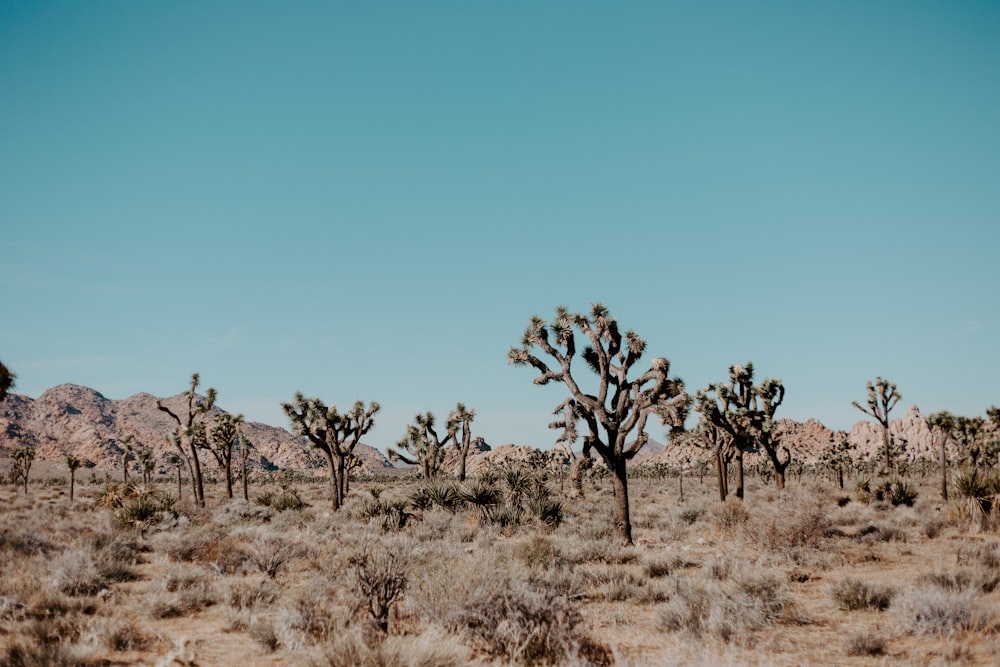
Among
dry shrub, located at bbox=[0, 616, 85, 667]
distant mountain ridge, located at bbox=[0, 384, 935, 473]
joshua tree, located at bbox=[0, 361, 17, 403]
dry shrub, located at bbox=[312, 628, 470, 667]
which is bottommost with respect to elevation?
distant mountain ridge, located at bbox=[0, 384, 935, 473]

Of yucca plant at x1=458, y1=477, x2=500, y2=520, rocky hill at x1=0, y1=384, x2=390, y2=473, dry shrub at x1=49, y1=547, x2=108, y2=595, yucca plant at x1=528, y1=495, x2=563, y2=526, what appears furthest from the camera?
rocky hill at x1=0, y1=384, x2=390, y2=473

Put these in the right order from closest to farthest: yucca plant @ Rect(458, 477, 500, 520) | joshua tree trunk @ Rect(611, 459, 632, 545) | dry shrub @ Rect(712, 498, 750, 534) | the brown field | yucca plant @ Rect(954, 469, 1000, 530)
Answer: the brown field
yucca plant @ Rect(954, 469, 1000, 530)
dry shrub @ Rect(712, 498, 750, 534)
joshua tree trunk @ Rect(611, 459, 632, 545)
yucca plant @ Rect(458, 477, 500, 520)

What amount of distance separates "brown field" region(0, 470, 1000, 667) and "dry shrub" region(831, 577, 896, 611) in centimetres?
2

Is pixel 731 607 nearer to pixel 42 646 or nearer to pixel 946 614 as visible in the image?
pixel 946 614

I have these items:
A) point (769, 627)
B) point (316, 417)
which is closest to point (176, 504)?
point (316, 417)

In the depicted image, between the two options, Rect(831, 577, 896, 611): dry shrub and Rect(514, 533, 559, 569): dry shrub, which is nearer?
Result: Rect(831, 577, 896, 611): dry shrub

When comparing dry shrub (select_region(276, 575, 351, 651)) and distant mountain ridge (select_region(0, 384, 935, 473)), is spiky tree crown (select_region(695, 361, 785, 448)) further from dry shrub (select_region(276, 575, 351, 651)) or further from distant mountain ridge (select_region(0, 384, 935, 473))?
distant mountain ridge (select_region(0, 384, 935, 473))

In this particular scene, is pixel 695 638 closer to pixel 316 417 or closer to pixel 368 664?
pixel 368 664

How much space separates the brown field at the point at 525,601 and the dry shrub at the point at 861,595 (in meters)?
0.02

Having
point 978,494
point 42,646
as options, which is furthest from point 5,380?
point 978,494

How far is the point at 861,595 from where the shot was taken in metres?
8.83

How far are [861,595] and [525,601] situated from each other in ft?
18.2

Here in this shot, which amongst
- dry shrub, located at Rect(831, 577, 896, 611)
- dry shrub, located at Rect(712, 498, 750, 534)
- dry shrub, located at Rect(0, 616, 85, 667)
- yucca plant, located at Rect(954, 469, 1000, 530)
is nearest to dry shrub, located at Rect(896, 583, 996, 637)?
dry shrub, located at Rect(831, 577, 896, 611)

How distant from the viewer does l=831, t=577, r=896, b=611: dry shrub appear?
876cm
